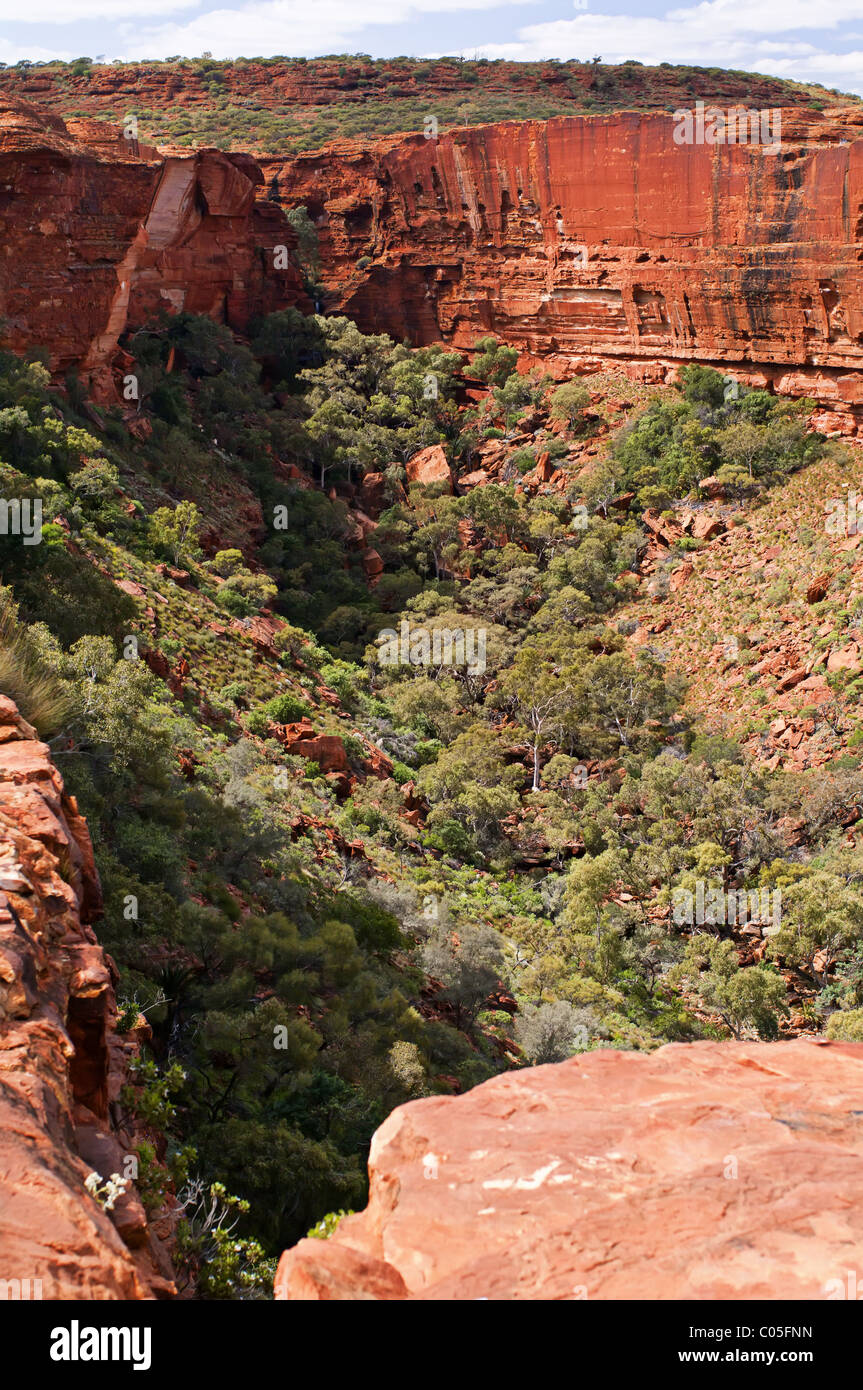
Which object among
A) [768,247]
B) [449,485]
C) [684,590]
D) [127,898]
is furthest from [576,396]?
[127,898]

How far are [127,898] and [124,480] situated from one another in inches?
740

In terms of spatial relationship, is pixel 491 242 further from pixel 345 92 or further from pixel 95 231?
pixel 345 92

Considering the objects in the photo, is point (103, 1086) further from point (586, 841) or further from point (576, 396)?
point (576, 396)

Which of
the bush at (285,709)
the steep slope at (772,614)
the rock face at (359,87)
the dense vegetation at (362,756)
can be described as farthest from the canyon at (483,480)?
the rock face at (359,87)

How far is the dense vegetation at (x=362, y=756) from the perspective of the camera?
11.9 m

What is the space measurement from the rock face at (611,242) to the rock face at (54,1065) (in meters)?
30.7

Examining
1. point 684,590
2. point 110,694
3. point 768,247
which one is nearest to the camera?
point 110,694

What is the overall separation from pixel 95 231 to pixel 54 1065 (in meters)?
29.6

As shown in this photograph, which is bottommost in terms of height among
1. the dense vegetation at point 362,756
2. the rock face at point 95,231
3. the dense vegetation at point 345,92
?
the dense vegetation at point 362,756

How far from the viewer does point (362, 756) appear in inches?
964

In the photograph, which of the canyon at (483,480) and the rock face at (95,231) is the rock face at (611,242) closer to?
the canyon at (483,480)

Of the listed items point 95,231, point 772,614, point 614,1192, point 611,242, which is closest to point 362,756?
point 772,614

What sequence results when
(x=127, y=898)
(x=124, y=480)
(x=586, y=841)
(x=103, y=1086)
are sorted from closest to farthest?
1. (x=103, y=1086)
2. (x=127, y=898)
3. (x=586, y=841)
4. (x=124, y=480)
